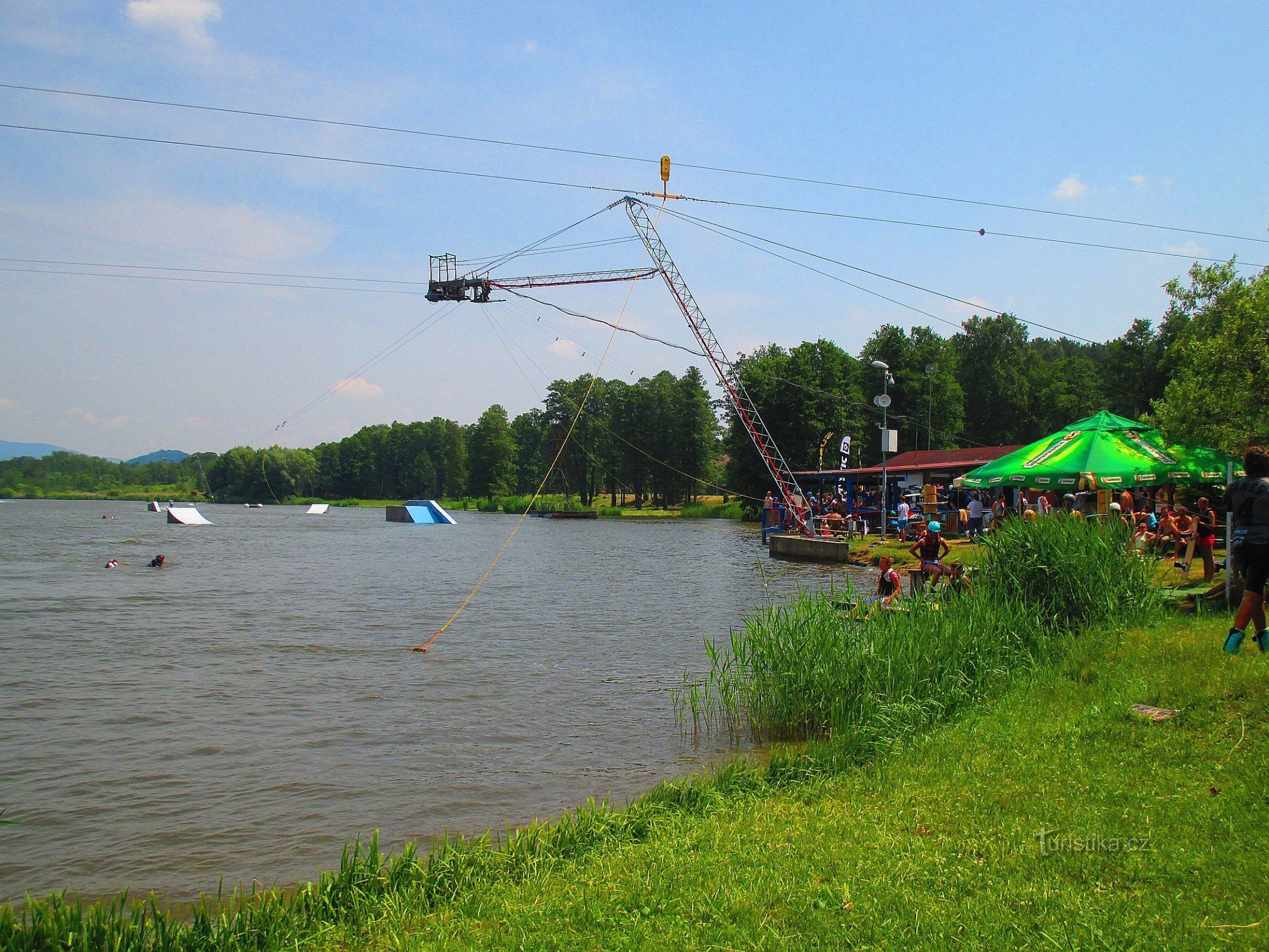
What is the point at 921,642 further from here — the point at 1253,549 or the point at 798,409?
the point at 798,409

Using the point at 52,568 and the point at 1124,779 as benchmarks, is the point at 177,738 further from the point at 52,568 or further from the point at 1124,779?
the point at 52,568

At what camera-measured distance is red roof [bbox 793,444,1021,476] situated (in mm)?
47438

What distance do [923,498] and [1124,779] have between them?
2845cm

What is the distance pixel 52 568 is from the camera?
1383 inches

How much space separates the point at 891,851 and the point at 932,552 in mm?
11702

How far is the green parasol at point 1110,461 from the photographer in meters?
19.2

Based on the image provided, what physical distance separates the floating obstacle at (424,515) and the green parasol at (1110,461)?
69.3 meters

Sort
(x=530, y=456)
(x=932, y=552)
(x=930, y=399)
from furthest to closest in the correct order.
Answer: (x=530, y=456), (x=930, y=399), (x=932, y=552)

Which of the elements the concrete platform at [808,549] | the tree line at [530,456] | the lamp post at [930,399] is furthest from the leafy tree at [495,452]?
the concrete platform at [808,549]

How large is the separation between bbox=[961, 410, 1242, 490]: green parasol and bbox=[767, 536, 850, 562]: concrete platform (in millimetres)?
12455

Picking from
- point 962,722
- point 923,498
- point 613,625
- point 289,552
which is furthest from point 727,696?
point 289,552

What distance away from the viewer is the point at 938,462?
177 ft

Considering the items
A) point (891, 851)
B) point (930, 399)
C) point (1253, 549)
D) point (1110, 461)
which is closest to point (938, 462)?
point (930, 399)

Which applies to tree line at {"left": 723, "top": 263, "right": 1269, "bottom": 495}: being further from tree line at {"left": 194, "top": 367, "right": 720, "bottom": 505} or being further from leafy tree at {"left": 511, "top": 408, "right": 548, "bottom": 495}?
leafy tree at {"left": 511, "top": 408, "right": 548, "bottom": 495}
